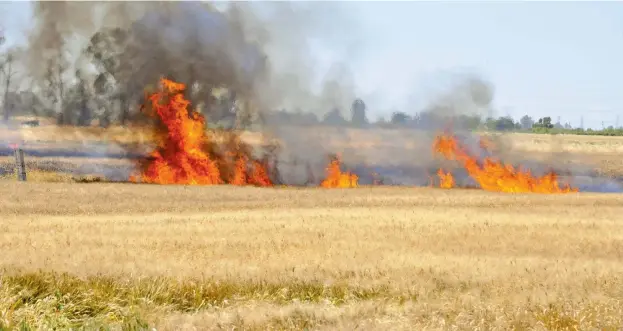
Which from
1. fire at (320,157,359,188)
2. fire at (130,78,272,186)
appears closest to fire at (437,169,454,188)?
fire at (320,157,359,188)

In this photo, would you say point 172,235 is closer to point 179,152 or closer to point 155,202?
point 155,202

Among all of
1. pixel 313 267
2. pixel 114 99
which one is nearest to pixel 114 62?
pixel 114 99

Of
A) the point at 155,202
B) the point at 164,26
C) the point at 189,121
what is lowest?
the point at 155,202

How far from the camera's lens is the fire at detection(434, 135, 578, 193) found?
4391cm

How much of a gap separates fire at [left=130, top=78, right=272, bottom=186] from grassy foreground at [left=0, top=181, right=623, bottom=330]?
1440 cm

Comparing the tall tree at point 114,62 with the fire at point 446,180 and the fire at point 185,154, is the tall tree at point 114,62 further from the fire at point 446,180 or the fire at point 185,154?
the fire at point 446,180

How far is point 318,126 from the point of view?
4894 centimetres

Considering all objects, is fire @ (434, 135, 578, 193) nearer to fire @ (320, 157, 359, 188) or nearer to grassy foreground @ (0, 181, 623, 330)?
fire @ (320, 157, 359, 188)

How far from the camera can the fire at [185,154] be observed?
42.8 meters

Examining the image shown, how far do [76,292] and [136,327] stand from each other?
333cm

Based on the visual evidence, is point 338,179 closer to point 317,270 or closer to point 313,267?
point 313,267

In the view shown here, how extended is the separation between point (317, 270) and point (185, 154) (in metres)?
29.8

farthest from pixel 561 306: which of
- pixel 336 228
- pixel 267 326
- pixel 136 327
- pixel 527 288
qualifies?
pixel 336 228

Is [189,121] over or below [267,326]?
over
